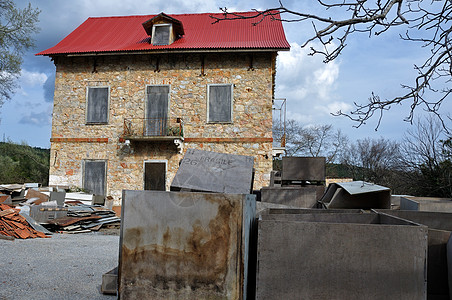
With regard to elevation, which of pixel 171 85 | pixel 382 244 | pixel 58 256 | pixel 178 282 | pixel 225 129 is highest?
pixel 171 85

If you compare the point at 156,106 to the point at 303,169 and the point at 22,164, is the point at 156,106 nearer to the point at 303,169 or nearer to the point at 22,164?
the point at 303,169

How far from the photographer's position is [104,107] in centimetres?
1545

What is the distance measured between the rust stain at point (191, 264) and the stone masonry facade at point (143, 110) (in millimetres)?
11819

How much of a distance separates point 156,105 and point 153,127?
94 centimetres

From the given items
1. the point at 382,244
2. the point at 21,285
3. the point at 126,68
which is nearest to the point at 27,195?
the point at 126,68

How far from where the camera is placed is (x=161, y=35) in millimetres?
15594

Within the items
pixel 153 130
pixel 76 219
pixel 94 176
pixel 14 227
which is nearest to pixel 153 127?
pixel 153 130

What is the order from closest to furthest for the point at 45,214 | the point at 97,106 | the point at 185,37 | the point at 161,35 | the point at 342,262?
the point at 342,262
the point at 45,214
the point at 97,106
the point at 161,35
the point at 185,37

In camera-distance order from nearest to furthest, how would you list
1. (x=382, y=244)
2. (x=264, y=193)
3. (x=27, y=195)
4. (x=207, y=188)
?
(x=382, y=244), (x=207, y=188), (x=264, y=193), (x=27, y=195)

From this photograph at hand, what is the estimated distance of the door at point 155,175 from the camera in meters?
14.9

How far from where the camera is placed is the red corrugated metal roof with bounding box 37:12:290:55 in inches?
584

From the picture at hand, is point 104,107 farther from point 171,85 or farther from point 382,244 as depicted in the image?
point 382,244

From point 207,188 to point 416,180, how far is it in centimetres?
1092

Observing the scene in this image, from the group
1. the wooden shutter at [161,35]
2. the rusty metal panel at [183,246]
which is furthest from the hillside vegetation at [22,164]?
the rusty metal panel at [183,246]
